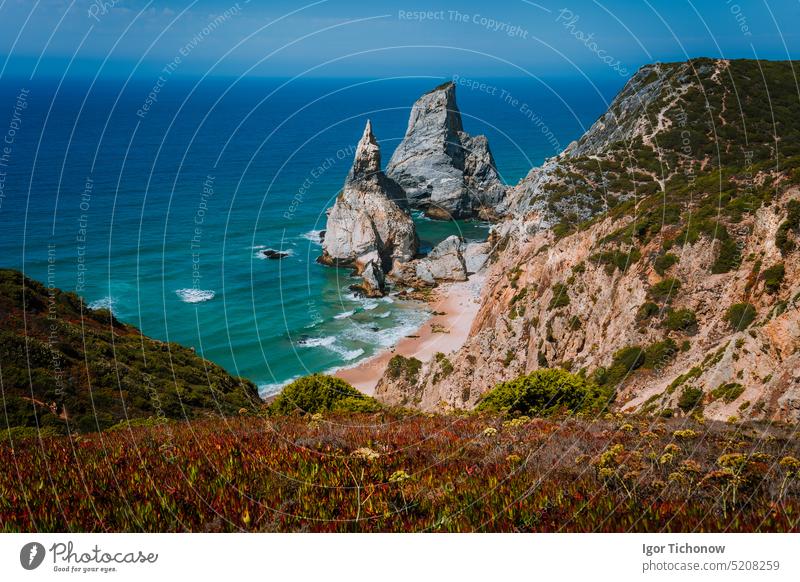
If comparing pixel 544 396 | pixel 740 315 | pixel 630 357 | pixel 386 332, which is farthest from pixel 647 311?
pixel 386 332

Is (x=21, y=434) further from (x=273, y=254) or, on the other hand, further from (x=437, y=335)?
(x=273, y=254)

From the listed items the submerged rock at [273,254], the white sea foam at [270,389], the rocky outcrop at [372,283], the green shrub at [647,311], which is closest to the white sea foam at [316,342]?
the white sea foam at [270,389]

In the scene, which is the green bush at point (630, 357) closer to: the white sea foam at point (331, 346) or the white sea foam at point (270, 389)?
the white sea foam at point (270, 389)

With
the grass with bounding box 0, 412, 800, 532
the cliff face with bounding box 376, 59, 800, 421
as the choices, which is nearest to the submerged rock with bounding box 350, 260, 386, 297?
the cliff face with bounding box 376, 59, 800, 421

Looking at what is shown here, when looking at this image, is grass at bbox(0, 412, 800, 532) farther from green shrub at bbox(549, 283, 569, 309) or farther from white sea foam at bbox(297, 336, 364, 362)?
white sea foam at bbox(297, 336, 364, 362)

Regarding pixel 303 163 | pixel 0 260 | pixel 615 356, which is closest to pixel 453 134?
pixel 303 163

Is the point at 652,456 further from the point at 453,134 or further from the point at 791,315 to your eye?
the point at 453,134
